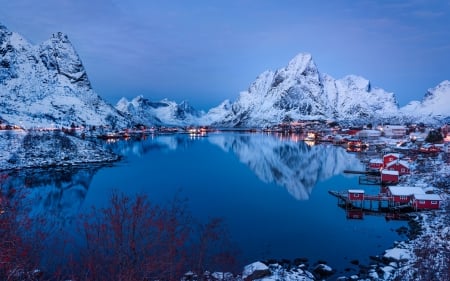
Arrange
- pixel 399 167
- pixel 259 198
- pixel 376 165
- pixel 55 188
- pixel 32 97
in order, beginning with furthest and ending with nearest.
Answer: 1. pixel 32 97
2. pixel 376 165
3. pixel 399 167
4. pixel 55 188
5. pixel 259 198

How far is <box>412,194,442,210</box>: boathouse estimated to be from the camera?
34.8 metres

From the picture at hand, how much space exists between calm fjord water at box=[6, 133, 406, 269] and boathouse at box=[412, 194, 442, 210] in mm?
3972

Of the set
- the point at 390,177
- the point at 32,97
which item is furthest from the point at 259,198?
the point at 32,97

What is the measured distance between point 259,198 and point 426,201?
Answer: 667 inches

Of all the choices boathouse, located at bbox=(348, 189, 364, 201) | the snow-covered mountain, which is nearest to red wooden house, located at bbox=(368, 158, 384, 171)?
boathouse, located at bbox=(348, 189, 364, 201)

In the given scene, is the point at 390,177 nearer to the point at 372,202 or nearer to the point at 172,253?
the point at 372,202

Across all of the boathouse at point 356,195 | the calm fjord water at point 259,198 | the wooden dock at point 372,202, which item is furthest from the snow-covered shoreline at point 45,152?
the boathouse at point 356,195

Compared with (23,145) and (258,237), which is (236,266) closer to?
(258,237)

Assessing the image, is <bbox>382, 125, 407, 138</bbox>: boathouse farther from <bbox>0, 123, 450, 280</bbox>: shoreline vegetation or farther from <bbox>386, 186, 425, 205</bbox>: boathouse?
<bbox>0, 123, 450, 280</bbox>: shoreline vegetation

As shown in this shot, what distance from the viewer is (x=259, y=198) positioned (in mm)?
42969

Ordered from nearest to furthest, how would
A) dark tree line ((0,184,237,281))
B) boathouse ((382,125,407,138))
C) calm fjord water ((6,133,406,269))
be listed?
dark tree line ((0,184,237,281)), calm fjord water ((6,133,406,269)), boathouse ((382,125,407,138))

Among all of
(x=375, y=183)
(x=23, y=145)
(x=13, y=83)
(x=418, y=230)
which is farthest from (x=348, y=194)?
(x=13, y=83)

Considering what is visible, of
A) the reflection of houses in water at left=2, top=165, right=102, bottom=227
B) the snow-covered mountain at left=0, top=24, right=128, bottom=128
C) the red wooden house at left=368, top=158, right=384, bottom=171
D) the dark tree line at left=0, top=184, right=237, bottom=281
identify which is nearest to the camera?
the dark tree line at left=0, top=184, right=237, bottom=281

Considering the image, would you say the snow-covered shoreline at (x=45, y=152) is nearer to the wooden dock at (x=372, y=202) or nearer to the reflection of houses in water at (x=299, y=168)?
the reflection of houses in water at (x=299, y=168)
